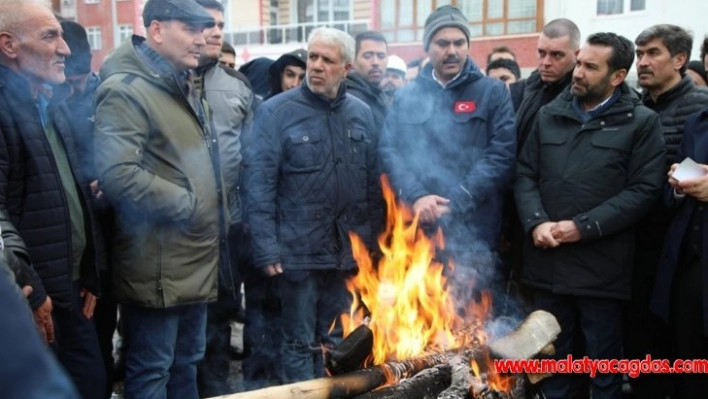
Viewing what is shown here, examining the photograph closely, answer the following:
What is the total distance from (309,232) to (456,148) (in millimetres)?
1273

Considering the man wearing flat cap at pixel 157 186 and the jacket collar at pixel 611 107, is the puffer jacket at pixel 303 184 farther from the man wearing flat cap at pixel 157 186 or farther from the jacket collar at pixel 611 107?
the jacket collar at pixel 611 107

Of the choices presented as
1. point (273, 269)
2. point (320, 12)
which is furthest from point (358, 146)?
point (320, 12)

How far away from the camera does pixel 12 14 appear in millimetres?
3275

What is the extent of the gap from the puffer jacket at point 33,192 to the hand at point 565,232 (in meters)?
3.01

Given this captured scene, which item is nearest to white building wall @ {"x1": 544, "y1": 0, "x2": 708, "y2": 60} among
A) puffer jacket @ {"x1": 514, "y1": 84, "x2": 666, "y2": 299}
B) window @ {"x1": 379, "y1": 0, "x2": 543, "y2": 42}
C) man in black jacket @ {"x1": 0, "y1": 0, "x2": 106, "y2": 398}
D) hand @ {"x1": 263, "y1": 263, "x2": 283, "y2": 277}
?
window @ {"x1": 379, "y1": 0, "x2": 543, "y2": 42}

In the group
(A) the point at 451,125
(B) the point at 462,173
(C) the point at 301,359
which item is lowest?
(C) the point at 301,359

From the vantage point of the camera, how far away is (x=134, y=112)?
11.8 ft

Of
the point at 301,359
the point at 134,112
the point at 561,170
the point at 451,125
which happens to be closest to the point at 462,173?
the point at 451,125

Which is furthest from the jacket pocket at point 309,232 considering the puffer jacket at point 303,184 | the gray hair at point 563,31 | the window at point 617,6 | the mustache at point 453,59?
the window at point 617,6

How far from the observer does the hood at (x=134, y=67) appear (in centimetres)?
370

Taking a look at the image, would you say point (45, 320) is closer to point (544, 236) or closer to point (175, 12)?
point (175, 12)

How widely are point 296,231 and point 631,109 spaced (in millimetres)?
2446

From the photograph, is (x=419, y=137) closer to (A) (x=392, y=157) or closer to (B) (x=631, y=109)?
(A) (x=392, y=157)

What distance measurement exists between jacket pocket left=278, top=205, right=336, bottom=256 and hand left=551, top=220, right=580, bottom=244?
5.10 ft
